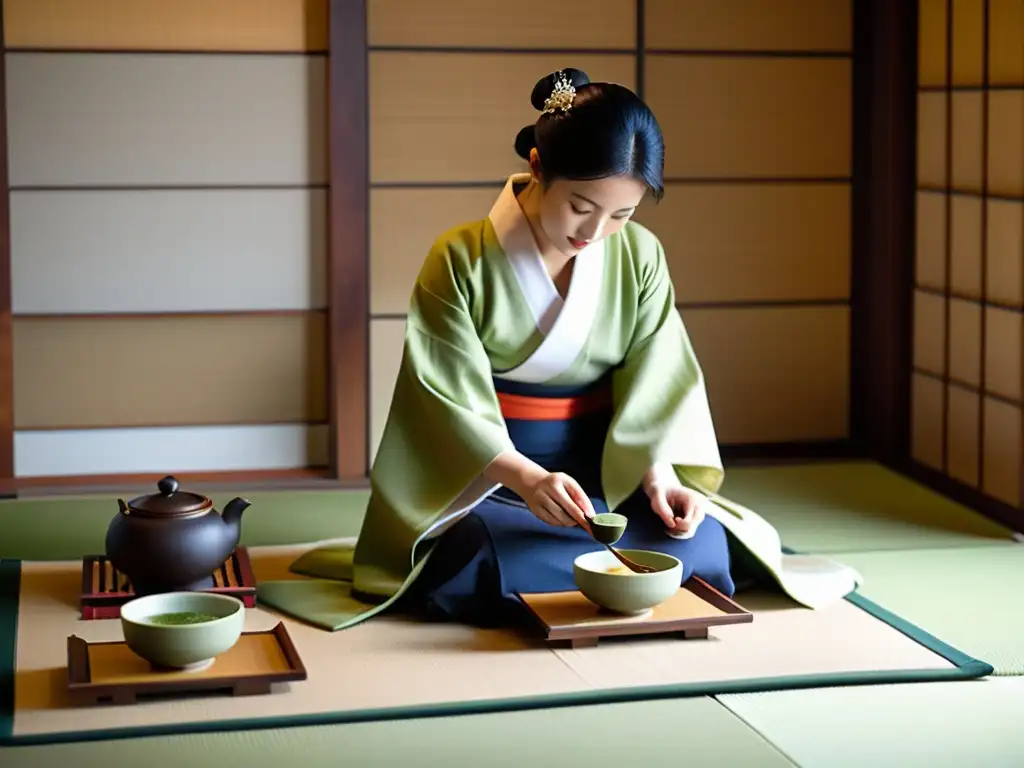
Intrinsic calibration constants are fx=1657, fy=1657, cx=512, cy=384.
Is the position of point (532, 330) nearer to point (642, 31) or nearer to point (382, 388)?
point (382, 388)

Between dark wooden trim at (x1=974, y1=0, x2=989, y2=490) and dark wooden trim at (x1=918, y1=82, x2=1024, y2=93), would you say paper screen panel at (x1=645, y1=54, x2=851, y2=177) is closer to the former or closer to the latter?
dark wooden trim at (x1=918, y1=82, x2=1024, y2=93)

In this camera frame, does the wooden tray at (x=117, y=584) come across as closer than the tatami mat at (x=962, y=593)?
No

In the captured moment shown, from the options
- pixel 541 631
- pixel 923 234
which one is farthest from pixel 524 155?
pixel 923 234

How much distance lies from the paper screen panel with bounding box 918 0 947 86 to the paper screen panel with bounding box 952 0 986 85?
0.08 meters

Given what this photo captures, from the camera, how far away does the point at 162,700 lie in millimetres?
3109

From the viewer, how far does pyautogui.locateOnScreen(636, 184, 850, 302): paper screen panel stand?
566cm

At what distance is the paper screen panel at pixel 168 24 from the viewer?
5125 millimetres

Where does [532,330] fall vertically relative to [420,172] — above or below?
below

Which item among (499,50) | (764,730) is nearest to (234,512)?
(764,730)

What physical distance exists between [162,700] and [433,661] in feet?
1.84

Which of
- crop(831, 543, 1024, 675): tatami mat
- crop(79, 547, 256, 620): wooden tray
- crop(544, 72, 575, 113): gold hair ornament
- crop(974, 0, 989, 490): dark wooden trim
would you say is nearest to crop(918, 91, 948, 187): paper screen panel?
crop(974, 0, 989, 490): dark wooden trim

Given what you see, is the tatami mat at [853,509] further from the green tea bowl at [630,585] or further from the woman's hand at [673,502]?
the green tea bowl at [630,585]

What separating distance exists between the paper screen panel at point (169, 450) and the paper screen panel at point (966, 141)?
220 cm

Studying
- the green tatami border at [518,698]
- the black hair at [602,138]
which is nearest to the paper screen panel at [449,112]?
the black hair at [602,138]
